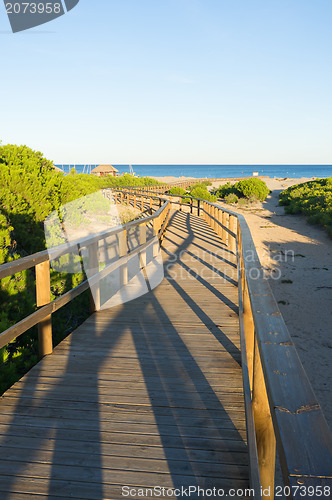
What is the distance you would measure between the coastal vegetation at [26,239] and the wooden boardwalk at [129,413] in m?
0.97

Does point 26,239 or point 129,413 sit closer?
point 129,413

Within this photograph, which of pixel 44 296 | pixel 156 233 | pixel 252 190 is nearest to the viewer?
pixel 44 296

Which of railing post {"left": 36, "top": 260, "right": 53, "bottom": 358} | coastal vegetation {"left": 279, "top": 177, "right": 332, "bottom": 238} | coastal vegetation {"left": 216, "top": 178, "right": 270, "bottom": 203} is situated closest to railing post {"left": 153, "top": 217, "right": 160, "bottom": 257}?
railing post {"left": 36, "top": 260, "right": 53, "bottom": 358}

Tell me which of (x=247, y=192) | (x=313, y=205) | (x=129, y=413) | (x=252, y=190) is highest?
(x=252, y=190)

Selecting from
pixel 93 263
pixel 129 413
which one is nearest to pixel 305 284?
pixel 93 263

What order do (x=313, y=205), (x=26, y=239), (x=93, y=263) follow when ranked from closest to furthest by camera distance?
(x=93, y=263) < (x=26, y=239) < (x=313, y=205)

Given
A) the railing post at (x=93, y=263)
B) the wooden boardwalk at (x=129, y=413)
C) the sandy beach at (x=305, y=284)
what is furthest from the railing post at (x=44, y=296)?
the sandy beach at (x=305, y=284)

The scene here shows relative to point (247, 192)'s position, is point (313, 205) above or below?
below

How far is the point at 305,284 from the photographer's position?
13.2 meters

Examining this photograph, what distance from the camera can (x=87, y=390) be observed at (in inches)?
132

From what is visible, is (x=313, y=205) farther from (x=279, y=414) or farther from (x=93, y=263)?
(x=279, y=414)

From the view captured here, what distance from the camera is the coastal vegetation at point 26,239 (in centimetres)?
513

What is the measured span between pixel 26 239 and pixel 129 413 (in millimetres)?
5559

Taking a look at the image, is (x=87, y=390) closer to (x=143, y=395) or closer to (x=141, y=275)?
(x=143, y=395)
